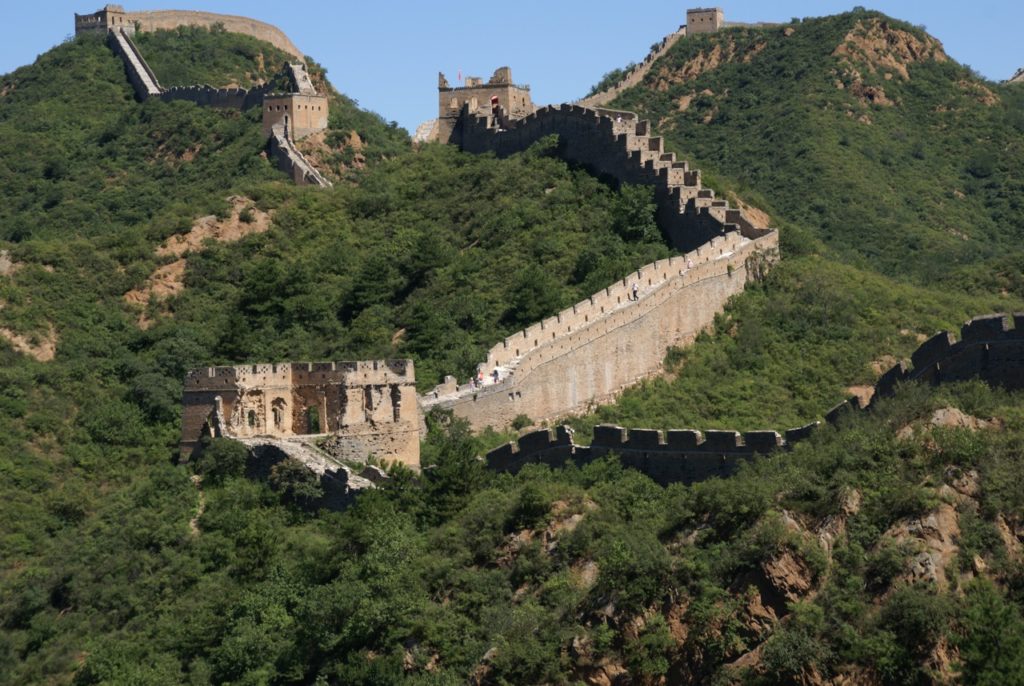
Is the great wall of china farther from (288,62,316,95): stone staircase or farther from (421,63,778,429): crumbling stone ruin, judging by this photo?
(288,62,316,95): stone staircase

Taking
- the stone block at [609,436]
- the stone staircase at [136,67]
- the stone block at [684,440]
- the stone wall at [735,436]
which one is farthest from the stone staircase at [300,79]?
the stone block at [684,440]

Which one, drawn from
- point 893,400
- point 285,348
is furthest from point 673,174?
point 893,400

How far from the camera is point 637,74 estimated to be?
8962 centimetres

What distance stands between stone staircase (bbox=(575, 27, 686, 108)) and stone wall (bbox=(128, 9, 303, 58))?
1140 cm

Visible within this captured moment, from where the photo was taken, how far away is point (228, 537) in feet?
143

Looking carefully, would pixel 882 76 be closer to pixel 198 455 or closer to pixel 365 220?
pixel 365 220

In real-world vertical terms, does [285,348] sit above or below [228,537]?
above

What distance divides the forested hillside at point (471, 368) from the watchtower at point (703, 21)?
1.62 m

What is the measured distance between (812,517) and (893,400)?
354 centimetres

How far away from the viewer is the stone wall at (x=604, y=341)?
48656mm

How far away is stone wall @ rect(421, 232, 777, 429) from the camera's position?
160ft

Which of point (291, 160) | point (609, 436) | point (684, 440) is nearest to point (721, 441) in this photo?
point (684, 440)

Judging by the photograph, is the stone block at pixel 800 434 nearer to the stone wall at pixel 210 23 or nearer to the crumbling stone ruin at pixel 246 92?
the crumbling stone ruin at pixel 246 92

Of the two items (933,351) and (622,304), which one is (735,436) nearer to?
(933,351)
